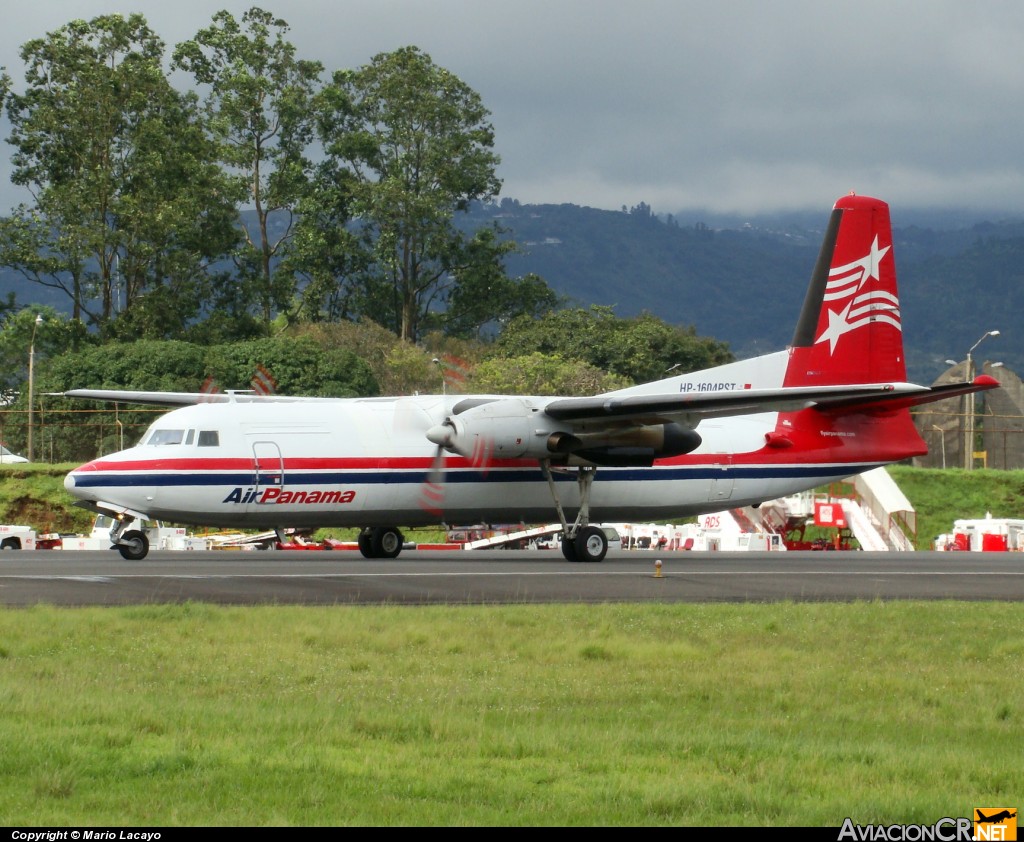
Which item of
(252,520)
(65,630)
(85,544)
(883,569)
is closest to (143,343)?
(85,544)

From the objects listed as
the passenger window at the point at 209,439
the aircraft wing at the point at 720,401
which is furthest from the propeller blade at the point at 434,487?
the passenger window at the point at 209,439

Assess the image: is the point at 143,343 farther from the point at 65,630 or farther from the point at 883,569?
the point at 65,630

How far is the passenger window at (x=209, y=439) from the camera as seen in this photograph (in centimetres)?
2616

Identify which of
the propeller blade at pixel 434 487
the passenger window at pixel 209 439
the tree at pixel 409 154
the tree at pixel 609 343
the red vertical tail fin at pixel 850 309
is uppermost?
the tree at pixel 409 154

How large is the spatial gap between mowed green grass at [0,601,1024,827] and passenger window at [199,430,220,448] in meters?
9.69

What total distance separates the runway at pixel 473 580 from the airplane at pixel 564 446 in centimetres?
116

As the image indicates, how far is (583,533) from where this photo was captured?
28656mm

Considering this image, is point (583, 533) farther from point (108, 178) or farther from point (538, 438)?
point (108, 178)

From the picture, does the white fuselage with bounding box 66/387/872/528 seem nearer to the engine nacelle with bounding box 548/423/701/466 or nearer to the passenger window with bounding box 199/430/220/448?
the passenger window with bounding box 199/430/220/448

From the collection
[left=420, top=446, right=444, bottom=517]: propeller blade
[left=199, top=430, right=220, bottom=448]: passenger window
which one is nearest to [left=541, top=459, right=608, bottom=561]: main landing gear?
[left=420, top=446, right=444, bottom=517]: propeller blade

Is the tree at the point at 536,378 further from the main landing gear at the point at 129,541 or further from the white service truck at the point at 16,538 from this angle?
the main landing gear at the point at 129,541

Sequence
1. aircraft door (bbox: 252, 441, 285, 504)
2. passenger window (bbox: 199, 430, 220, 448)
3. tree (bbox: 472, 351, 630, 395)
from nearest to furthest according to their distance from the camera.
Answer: passenger window (bbox: 199, 430, 220, 448)
aircraft door (bbox: 252, 441, 285, 504)
tree (bbox: 472, 351, 630, 395)

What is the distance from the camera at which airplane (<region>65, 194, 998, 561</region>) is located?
26.0 meters

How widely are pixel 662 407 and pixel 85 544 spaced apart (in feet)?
66.3
